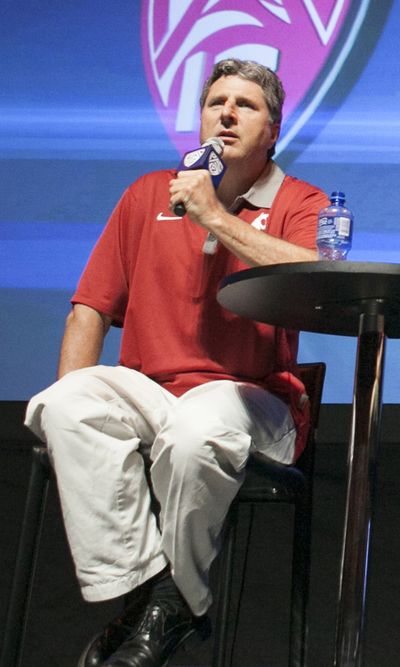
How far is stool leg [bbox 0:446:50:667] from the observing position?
1.73 metres

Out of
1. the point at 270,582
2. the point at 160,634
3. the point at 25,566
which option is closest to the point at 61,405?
the point at 25,566

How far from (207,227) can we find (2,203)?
1563mm

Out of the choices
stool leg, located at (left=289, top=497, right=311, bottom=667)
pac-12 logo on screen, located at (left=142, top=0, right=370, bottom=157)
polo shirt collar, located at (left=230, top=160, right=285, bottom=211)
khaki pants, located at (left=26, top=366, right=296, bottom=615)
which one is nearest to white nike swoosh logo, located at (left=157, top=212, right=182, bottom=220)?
polo shirt collar, located at (left=230, top=160, right=285, bottom=211)

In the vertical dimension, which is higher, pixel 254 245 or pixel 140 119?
pixel 140 119

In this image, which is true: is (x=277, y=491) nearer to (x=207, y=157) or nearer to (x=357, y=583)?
(x=357, y=583)

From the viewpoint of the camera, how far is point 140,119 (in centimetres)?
314

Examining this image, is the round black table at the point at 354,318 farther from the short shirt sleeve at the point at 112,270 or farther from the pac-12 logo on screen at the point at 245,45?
the pac-12 logo on screen at the point at 245,45

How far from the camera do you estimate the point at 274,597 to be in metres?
2.46

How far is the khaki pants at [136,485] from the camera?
1.61 m

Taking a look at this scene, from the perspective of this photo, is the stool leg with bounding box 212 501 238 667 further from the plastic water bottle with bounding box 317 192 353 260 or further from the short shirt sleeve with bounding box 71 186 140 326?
the short shirt sleeve with bounding box 71 186 140 326

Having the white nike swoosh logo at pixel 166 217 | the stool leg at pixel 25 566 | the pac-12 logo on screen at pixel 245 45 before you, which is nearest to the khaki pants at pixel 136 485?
the stool leg at pixel 25 566

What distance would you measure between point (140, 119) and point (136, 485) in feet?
5.68

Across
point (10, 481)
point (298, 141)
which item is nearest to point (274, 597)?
point (10, 481)

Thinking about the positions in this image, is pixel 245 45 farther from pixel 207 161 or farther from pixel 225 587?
pixel 225 587
